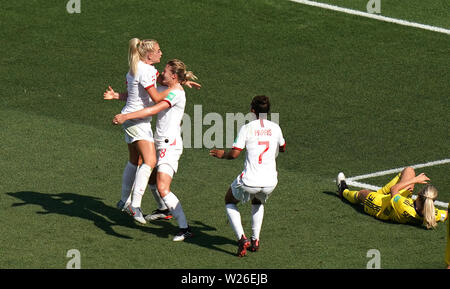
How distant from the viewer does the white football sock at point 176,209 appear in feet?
42.9

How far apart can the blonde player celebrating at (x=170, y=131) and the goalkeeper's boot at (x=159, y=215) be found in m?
0.85

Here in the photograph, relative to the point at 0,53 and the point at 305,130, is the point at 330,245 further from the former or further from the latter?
the point at 0,53

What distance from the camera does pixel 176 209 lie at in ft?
43.1

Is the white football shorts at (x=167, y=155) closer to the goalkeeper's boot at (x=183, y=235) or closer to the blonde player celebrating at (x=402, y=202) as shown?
the goalkeeper's boot at (x=183, y=235)

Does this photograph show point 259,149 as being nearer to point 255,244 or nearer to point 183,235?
point 255,244

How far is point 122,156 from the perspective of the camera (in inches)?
A: 657

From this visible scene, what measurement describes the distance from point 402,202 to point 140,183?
387 cm

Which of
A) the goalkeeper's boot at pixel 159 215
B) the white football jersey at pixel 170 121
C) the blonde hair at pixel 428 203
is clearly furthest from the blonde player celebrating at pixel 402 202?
the white football jersey at pixel 170 121

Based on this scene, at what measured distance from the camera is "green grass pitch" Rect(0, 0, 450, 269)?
1302 cm

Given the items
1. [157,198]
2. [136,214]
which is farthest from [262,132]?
[157,198]

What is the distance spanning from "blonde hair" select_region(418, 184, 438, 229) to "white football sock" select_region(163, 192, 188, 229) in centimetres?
337

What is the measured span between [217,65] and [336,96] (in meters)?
3.15
